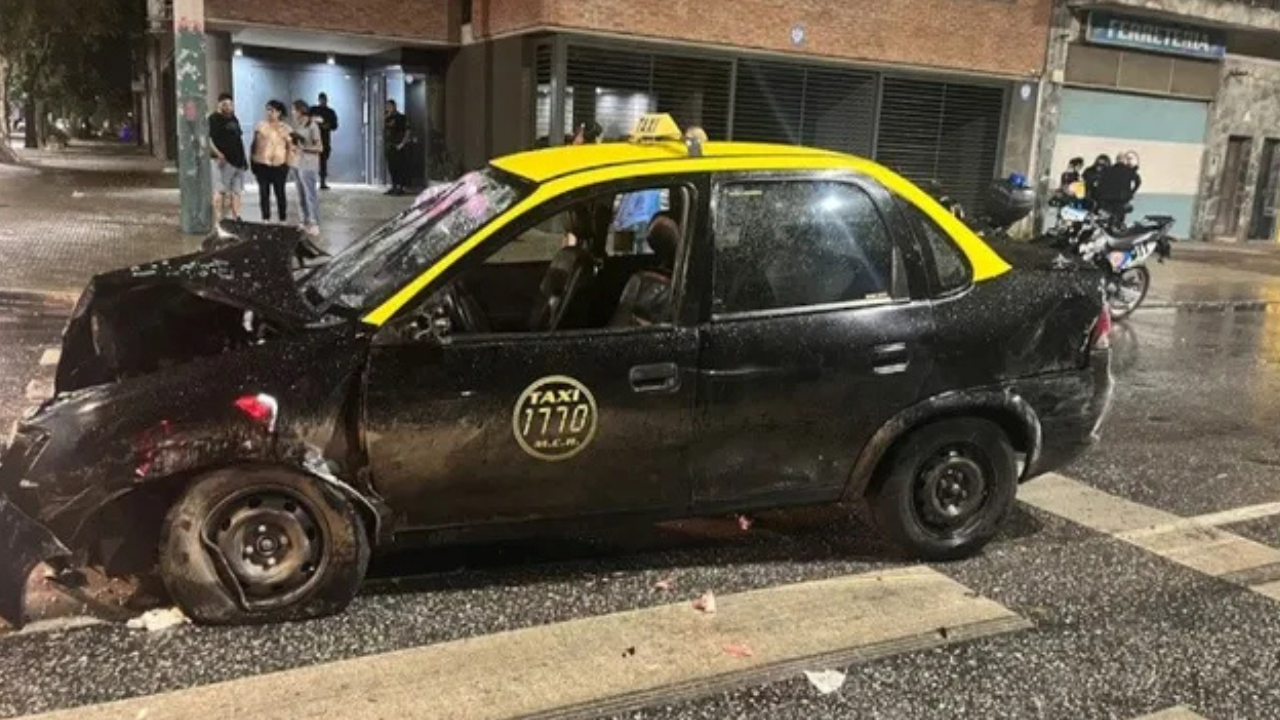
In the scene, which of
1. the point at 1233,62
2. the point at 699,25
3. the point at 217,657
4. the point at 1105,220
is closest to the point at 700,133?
the point at 217,657

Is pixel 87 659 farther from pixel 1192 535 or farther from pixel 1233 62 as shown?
pixel 1233 62

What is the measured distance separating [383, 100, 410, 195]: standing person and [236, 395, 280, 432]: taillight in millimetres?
18518

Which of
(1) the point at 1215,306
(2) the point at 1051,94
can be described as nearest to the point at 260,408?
(1) the point at 1215,306

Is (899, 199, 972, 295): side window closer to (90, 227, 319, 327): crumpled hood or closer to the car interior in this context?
the car interior

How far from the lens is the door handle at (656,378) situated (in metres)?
4.12

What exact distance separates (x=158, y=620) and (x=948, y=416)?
3203 millimetres

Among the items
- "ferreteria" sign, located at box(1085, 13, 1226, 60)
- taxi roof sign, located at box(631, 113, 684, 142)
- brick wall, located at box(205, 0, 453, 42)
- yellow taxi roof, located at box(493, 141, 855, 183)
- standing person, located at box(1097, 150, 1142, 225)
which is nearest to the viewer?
yellow taxi roof, located at box(493, 141, 855, 183)

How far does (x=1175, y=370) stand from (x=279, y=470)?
8.18m

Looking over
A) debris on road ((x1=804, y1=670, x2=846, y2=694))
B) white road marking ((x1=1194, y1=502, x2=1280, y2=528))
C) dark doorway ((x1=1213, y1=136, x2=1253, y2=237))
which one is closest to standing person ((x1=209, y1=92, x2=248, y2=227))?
white road marking ((x1=1194, y1=502, x2=1280, y2=528))

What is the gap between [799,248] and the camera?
14.6 ft

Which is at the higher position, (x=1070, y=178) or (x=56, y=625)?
(x=1070, y=178)

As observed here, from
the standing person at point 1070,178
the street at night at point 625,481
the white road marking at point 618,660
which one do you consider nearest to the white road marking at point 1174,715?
the street at night at point 625,481

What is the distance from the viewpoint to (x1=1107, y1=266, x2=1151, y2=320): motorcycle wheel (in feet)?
41.3

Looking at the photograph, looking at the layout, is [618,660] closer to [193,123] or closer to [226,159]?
[193,123]
